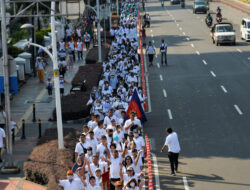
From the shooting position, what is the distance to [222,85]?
33938 millimetres

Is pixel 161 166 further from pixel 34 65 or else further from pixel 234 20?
pixel 234 20

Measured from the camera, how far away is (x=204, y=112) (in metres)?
28.0

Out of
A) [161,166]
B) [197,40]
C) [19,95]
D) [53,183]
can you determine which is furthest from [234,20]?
[53,183]

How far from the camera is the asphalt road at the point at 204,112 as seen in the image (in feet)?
64.3

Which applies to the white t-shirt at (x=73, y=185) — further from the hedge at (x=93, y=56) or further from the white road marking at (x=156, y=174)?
the hedge at (x=93, y=56)

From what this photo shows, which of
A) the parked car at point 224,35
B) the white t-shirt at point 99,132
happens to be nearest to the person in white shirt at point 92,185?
the white t-shirt at point 99,132

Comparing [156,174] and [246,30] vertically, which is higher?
[246,30]

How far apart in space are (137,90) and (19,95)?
975 centimetres

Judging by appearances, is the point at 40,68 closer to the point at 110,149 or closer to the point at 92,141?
the point at 92,141

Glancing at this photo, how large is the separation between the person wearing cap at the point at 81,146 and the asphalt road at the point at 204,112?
8.39 ft

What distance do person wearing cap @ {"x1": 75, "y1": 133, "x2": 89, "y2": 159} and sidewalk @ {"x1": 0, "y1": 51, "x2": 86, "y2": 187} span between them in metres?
1.59

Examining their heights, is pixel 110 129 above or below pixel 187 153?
above

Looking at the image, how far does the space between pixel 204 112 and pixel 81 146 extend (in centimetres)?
1079

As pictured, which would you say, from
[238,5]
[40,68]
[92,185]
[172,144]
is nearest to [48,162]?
[172,144]
